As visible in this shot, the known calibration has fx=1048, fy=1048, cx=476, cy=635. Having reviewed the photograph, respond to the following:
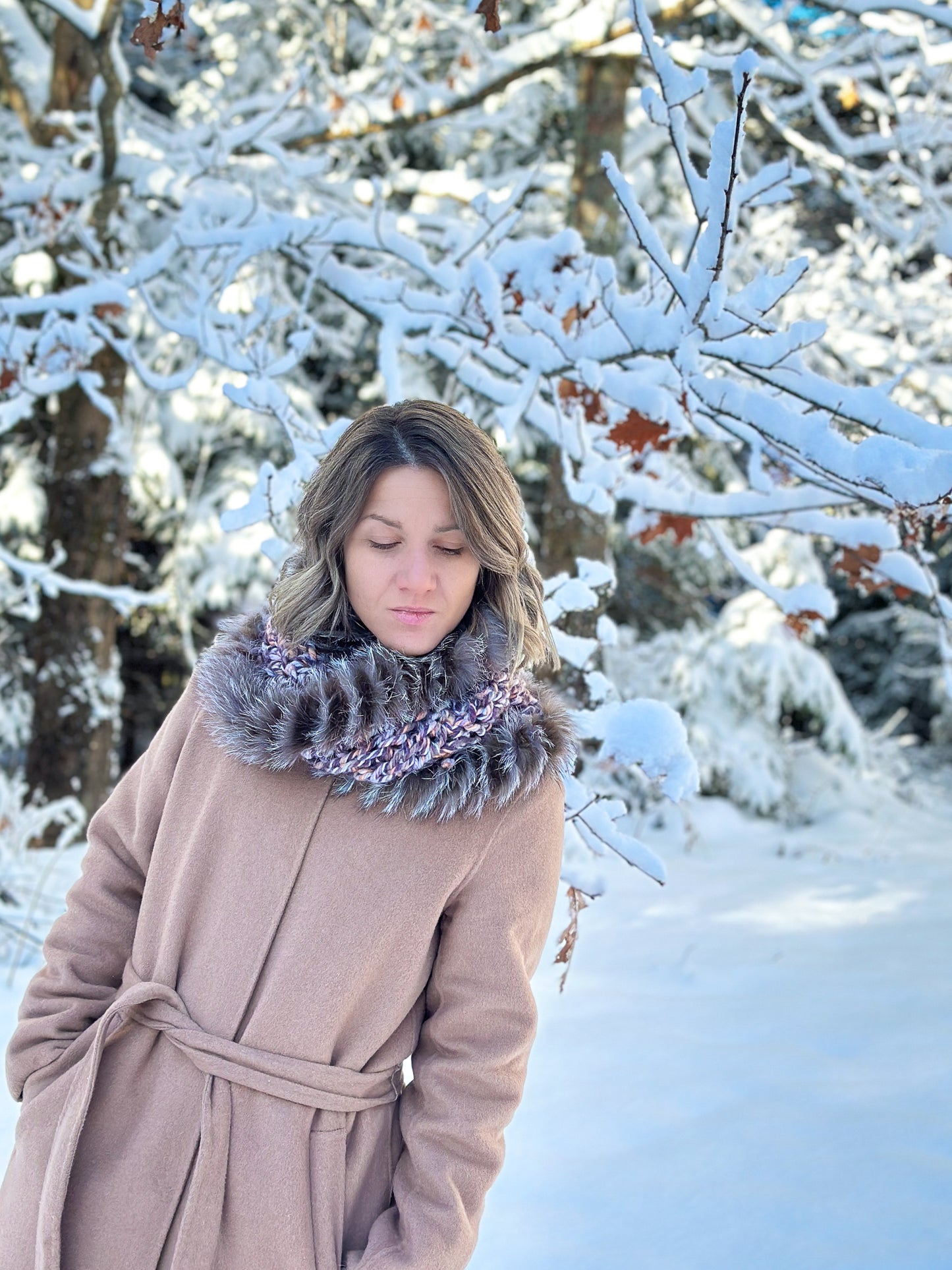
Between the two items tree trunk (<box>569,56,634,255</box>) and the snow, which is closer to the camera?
the snow

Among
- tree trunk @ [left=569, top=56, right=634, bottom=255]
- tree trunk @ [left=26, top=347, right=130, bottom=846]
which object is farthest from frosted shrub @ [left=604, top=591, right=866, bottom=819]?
tree trunk @ [left=26, top=347, right=130, bottom=846]

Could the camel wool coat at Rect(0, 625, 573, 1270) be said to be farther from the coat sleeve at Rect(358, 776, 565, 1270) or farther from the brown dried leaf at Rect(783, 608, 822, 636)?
the brown dried leaf at Rect(783, 608, 822, 636)

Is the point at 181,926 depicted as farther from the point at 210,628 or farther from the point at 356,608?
the point at 210,628

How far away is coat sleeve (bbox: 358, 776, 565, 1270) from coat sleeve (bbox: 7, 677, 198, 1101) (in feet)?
1.46

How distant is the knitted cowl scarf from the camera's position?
131cm

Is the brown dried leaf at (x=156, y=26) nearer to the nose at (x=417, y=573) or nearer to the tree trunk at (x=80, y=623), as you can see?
the nose at (x=417, y=573)

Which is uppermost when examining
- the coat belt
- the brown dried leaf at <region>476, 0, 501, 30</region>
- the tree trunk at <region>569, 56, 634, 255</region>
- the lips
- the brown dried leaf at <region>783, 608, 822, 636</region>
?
the tree trunk at <region>569, 56, 634, 255</region>

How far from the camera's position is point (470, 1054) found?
126 centimetres

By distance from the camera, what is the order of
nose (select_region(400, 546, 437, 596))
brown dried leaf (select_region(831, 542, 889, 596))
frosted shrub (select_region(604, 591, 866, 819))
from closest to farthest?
nose (select_region(400, 546, 437, 596)) → brown dried leaf (select_region(831, 542, 889, 596)) → frosted shrub (select_region(604, 591, 866, 819))

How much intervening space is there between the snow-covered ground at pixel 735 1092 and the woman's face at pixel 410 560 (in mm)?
1428

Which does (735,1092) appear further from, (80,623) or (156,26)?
(80,623)

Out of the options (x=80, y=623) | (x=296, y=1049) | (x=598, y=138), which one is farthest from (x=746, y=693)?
(x=296, y=1049)

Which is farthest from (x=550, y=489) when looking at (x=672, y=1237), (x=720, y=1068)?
(x=672, y=1237)

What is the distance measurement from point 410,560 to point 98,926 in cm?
67
